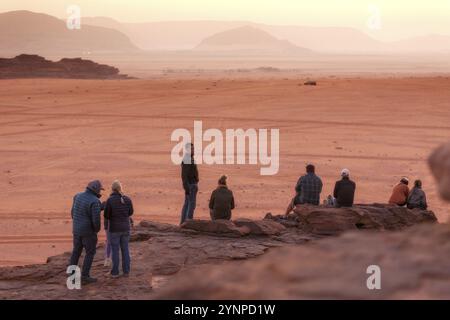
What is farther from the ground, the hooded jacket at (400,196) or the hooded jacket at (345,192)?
the hooded jacket at (345,192)

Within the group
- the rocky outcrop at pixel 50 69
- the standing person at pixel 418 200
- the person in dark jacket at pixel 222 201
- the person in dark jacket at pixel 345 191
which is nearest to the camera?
the person in dark jacket at pixel 222 201

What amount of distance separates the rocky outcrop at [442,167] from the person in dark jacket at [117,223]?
636 cm

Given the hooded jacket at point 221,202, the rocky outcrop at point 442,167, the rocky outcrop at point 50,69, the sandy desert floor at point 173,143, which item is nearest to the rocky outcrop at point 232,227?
the hooded jacket at point 221,202

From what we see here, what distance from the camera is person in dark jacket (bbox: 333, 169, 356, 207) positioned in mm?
12938

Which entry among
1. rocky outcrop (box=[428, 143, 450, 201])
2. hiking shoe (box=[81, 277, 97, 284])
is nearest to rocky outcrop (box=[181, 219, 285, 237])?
hiking shoe (box=[81, 277, 97, 284])

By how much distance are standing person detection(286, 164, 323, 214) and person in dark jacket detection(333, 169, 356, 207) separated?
1.45 ft

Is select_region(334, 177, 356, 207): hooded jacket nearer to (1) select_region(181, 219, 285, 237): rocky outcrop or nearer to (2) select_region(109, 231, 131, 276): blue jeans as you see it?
(1) select_region(181, 219, 285, 237): rocky outcrop

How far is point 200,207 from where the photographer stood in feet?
61.0

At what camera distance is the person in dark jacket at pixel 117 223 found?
10.4m

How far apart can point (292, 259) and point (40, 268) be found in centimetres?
758

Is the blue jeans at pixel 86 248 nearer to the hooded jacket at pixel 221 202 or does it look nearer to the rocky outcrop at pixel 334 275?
the hooded jacket at pixel 221 202
